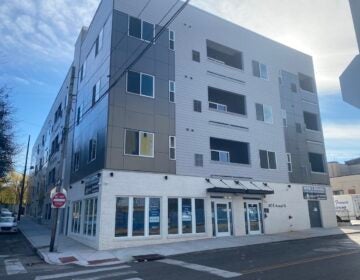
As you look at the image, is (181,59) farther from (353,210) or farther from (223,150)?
(353,210)

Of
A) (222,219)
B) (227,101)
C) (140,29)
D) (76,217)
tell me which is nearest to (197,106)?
(227,101)

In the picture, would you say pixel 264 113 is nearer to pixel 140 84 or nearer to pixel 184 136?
pixel 184 136

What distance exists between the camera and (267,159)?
24844 millimetres

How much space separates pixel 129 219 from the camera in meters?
17.1

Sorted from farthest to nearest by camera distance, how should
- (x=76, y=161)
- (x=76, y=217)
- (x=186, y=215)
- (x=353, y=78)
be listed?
(x=76, y=161) → (x=76, y=217) → (x=186, y=215) → (x=353, y=78)

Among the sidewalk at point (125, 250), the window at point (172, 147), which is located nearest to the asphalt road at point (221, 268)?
the sidewalk at point (125, 250)

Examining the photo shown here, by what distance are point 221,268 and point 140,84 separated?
12667 mm

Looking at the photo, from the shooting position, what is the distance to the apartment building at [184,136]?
18.0m

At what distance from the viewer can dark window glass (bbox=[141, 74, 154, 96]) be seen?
774 inches

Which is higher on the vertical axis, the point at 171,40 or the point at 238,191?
the point at 171,40

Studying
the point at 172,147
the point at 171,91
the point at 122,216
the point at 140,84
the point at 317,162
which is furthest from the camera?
the point at 317,162

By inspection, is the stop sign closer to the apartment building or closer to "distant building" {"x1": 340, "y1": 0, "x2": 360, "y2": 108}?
the apartment building

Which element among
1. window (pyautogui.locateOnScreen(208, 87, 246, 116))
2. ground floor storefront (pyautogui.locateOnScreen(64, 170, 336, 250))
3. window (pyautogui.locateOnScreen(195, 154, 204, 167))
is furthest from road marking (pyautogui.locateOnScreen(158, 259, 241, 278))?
window (pyautogui.locateOnScreen(208, 87, 246, 116))

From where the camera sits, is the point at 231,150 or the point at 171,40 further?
the point at 231,150
